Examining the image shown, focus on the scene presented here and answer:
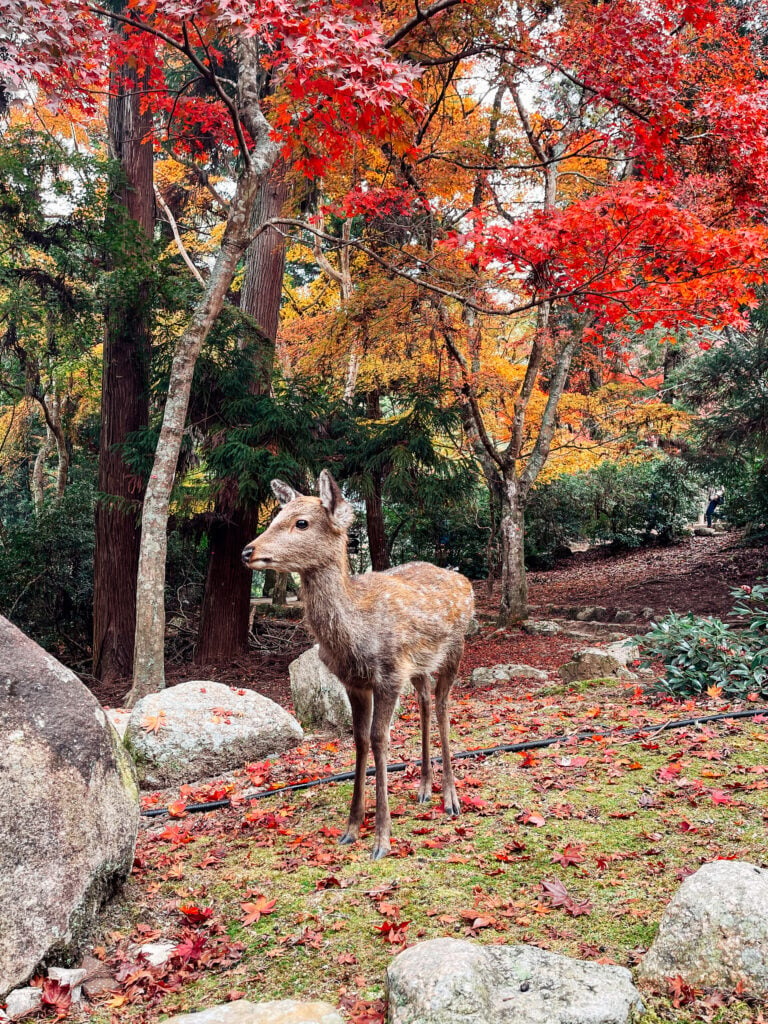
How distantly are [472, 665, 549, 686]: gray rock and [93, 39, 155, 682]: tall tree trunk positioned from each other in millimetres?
5755

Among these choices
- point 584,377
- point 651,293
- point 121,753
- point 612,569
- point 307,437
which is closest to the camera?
point 121,753

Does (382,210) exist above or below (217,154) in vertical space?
below

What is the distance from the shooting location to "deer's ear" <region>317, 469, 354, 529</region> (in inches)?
162

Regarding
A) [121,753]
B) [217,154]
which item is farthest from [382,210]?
[121,753]

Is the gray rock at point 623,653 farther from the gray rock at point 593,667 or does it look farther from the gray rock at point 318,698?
the gray rock at point 318,698

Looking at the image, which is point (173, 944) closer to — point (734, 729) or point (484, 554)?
point (734, 729)

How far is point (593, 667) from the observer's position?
30.0 feet

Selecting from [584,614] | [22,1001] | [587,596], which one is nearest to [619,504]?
[587,596]

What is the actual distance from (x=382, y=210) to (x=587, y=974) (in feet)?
35.7

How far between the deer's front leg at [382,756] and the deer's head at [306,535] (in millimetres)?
845

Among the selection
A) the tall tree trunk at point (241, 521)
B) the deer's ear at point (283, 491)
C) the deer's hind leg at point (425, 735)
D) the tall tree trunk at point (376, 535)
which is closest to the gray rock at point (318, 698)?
the deer's hind leg at point (425, 735)

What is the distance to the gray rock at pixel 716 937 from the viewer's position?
2.73 m

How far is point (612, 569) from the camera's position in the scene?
2070cm

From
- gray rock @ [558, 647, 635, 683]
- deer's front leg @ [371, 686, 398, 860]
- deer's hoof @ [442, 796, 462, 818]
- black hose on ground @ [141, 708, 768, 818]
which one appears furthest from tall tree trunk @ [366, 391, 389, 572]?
deer's front leg @ [371, 686, 398, 860]
